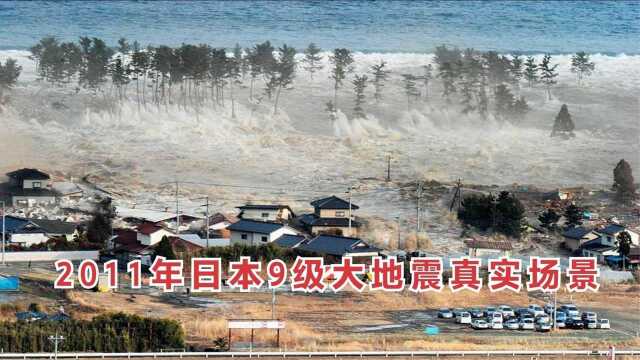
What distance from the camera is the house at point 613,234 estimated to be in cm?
2244

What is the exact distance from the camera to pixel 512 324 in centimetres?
1725

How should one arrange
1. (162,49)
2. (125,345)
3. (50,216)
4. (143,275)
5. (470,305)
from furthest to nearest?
1. (162,49)
2. (50,216)
3. (143,275)
4. (470,305)
5. (125,345)

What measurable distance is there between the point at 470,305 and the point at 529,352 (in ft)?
11.0

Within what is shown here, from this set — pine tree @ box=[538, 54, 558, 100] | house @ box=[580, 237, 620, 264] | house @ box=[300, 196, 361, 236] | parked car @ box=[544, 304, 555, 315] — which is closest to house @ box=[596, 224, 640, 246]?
house @ box=[580, 237, 620, 264]

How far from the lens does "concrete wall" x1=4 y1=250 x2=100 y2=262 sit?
68.5ft

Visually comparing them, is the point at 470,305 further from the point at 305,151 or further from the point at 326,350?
the point at 305,151

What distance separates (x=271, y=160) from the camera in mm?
26656

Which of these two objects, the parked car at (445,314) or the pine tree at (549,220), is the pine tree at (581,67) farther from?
the parked car at (445,314)

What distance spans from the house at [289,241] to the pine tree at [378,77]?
8.81 m

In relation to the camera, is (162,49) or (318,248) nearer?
(318,248)

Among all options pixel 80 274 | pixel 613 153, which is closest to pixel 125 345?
pixel 80 274

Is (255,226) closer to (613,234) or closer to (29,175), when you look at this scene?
(29,175)

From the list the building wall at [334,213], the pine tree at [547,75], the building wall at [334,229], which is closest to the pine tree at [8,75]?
the building wall at [334,213]

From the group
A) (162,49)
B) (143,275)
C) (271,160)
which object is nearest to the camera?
(143,275)
